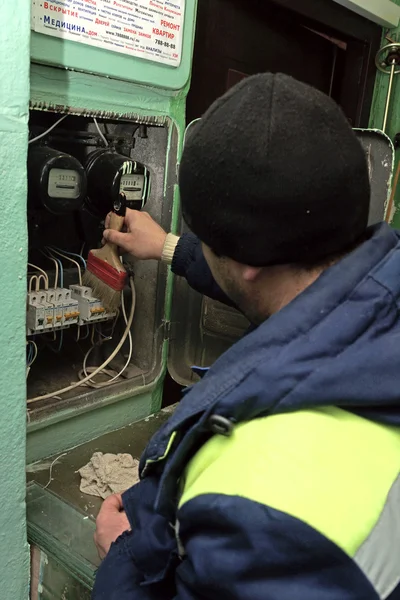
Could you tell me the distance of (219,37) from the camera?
69.2 inches

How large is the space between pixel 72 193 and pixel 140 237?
0.21 meters

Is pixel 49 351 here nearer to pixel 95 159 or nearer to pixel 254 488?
pixel 95 159

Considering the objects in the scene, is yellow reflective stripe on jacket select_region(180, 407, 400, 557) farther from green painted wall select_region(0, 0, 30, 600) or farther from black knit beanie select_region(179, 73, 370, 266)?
green painted wall select_region(0, 0, 30, 600)

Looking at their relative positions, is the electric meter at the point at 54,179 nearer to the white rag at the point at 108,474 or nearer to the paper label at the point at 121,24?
the paper label at the point at 121,24

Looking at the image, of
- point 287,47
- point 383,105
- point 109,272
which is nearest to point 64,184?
point 109,272

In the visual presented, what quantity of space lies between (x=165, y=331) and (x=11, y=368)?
635mm

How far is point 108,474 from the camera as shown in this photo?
1.21 m

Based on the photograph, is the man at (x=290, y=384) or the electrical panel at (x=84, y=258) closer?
the man at (x=290, y=384)

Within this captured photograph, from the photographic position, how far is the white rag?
1.17m

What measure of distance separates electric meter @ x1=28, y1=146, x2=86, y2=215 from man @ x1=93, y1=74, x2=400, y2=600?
0.58 meters

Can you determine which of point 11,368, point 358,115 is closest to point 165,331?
point 11,368

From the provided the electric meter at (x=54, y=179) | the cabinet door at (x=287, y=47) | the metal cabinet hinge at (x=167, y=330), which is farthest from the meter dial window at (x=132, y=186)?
the cabinet door at (x=287, y=47)

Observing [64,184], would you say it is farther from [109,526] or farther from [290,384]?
[290,384]

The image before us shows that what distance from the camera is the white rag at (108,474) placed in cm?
Result: 117
